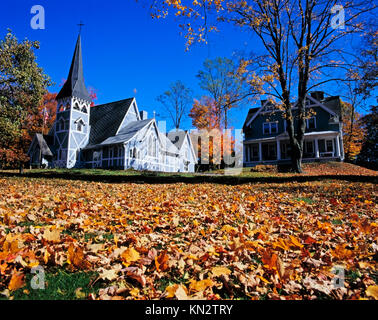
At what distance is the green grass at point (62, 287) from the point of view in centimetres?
148

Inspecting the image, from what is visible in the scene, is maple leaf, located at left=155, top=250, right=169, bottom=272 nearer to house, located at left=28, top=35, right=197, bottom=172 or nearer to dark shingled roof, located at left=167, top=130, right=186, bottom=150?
house, located at left=28, top=35, right=197, bottom=172

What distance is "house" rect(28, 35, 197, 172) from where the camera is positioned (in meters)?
23.9

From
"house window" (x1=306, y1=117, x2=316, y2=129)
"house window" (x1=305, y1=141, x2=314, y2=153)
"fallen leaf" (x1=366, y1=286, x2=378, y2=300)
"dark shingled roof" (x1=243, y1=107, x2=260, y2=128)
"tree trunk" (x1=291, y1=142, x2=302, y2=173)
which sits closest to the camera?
"fallen leaf" (x1=366, y1=286, x2=378, y2=300)

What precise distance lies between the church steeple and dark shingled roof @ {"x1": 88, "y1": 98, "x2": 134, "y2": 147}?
2.79 m

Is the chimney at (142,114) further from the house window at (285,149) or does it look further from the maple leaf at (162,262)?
the maple leaf at (162,262)

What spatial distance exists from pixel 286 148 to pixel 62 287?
95.9 ft

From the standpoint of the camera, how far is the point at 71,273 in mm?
1787

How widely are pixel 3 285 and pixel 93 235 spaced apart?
1140 millimetres

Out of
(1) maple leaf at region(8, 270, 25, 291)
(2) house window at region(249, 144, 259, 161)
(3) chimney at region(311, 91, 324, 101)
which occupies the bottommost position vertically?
(1) maple leaf at region(8, 270, 25, 291)

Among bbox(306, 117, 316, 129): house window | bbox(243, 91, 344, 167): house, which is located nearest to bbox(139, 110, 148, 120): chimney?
bbox(243, 91, 344, 167): house

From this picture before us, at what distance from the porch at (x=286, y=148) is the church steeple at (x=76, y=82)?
20.3 metres

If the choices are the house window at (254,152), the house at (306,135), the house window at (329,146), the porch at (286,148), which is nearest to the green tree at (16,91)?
the house at (306,135)

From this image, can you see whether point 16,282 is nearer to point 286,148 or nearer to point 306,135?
point 306,135
